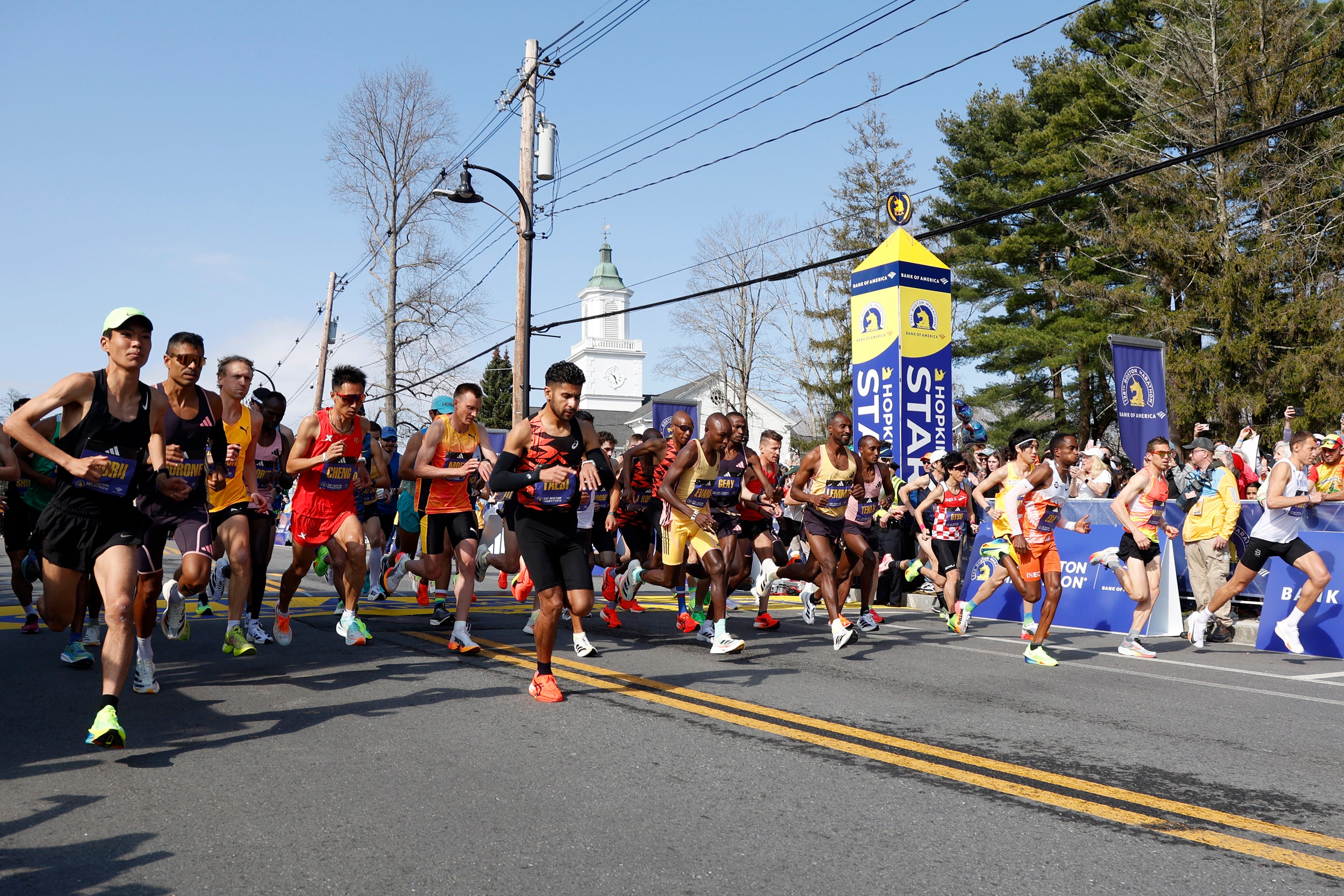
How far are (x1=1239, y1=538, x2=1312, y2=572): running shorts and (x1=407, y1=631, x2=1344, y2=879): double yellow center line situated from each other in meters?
5.49

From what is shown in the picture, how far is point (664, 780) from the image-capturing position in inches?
187

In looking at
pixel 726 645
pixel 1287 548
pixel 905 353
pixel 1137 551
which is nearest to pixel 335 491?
pixel 726 645

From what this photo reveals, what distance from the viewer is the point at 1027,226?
3847cm

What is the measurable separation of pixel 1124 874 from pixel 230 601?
661cm

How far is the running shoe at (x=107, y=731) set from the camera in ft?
16.0

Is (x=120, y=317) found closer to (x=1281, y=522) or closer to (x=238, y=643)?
(x=238, y=643)

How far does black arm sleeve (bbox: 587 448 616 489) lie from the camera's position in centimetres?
663

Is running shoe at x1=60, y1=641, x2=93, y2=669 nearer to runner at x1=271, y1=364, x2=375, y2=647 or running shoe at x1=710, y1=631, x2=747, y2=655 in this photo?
runner at x1=271, y1=364, x2=375, y2=647

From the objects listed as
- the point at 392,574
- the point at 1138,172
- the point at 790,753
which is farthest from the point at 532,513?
the point at 1138,172

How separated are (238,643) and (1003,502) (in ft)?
20.8

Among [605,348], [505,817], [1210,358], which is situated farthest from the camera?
[605,348]

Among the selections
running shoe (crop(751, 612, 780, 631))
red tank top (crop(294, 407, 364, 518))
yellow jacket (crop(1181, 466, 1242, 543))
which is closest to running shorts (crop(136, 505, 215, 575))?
red tank top (crop(294, 407, 364, 518))

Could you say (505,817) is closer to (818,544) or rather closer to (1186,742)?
(1186,742)

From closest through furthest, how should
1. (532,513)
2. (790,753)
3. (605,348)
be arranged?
1. (790,753)
2. (532,513)
3. (605,348)
